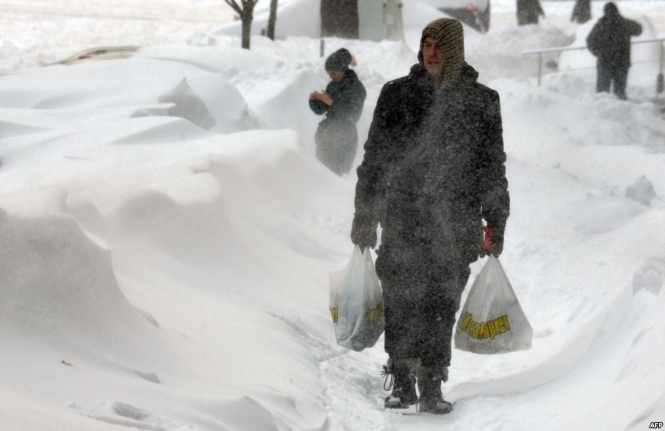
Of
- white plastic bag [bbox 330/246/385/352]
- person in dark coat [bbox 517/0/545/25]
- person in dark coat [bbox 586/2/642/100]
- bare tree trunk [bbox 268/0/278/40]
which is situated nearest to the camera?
white plastic bag [bbox 330/246/385/352]

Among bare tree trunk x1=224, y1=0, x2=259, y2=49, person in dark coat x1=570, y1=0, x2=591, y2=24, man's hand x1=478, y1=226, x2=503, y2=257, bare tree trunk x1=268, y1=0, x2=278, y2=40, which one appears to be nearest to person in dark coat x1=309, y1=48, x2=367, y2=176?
man's hand x1=478, y1=226, x2=503, y2=257

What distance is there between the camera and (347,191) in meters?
9.49

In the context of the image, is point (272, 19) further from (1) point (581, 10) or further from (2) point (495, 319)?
(2) point (495, 319)

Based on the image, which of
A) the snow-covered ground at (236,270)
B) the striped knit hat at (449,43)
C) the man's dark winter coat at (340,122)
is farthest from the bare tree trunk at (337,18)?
the striped knit hat at (449,43)

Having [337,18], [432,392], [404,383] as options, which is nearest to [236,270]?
[404,383]

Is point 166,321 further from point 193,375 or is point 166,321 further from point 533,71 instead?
point 533,71

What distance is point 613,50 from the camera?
17.9 m

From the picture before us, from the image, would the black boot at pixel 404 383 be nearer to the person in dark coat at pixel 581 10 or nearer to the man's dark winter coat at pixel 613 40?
the man's dark winter coat at pixel 613 40

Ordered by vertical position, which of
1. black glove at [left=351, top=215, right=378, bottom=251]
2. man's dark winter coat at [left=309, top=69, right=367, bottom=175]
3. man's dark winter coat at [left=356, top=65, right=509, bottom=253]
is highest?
man's dark winter coat at [left=356, top=65, right=509, bottom=253]

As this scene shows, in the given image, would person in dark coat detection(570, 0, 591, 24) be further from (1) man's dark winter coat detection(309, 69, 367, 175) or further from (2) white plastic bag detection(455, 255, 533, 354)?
(2) white plastic bag detection(455, 255, 533, 354)

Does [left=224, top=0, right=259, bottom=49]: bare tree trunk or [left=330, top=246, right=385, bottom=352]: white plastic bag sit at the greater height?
[left=330, top=246, right=385, bottom=352]: white plastic bag

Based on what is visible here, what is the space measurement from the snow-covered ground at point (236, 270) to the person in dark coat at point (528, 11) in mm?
17853

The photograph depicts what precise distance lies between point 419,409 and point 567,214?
446 cm

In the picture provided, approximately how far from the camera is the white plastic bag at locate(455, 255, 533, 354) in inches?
196
